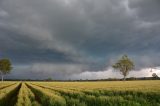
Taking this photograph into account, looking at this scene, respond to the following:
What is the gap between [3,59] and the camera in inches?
5817

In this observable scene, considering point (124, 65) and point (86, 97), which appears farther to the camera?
point (124, 65)

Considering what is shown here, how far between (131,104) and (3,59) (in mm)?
140294

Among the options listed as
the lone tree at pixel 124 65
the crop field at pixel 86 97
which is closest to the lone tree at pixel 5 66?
the lone tree at pixel 124 65

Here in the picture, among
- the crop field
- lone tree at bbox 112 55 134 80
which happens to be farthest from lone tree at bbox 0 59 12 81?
the crop field

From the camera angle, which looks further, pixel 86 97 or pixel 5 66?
pixel 5 66

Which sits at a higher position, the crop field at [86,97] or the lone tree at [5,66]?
the lone tree at [5,66]

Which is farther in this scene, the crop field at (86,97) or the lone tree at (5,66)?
the lone tree at (5,66)

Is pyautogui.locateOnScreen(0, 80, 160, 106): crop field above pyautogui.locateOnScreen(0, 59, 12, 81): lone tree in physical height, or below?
below

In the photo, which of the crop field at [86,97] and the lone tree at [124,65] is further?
the lone tree at [124,65]

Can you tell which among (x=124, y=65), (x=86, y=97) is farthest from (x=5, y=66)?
→ (x=86, y=97)

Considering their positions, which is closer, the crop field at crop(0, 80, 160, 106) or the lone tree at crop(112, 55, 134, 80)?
the crop field at crop(0, 80, 160, 106)

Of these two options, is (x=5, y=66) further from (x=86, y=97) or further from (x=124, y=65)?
(x=86, y=97)

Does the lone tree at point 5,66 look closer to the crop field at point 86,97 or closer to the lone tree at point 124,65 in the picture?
the lone tree at point 124,65

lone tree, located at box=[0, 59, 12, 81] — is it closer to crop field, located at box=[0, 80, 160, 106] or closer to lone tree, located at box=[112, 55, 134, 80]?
lone tree, located at box=[112, 55, 134, 80]
